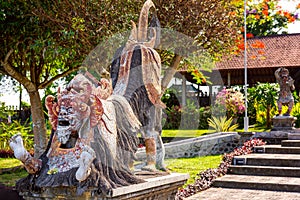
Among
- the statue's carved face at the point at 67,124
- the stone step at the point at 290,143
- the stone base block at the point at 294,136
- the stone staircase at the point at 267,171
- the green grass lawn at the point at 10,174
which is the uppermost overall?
the statue's carved face at the point at 67,124

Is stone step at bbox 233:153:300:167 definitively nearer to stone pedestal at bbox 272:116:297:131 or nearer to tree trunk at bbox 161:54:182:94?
stone pedestal at bbox 272:116:297:131

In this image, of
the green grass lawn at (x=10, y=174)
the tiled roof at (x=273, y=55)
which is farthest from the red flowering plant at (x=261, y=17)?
the green grass lawn at (x=10, y=174)

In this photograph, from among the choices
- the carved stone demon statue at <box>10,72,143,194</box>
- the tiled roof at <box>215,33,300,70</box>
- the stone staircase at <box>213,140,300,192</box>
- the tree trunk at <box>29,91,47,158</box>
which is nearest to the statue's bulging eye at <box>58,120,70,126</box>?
the carved stone demon statue at <box>10,72,143,194</box>

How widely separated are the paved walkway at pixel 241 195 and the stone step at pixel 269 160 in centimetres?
137

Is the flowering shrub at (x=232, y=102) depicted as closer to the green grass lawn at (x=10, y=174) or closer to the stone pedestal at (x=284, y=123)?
the stone pedestal at (x=284, y=123)

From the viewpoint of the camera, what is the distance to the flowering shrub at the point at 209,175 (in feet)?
23.5

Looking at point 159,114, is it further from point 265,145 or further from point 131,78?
point 265,145

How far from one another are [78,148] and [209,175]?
16.2 ft

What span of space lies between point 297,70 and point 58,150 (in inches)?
Result: 646

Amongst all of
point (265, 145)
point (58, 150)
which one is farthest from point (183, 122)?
point (58, 150)

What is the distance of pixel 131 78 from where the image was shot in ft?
15.4

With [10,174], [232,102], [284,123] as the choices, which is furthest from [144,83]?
[232,102]

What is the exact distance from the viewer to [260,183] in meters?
7.84

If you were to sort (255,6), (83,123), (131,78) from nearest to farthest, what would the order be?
1. (83,123)
2. (131,78)
3. (255,6)
